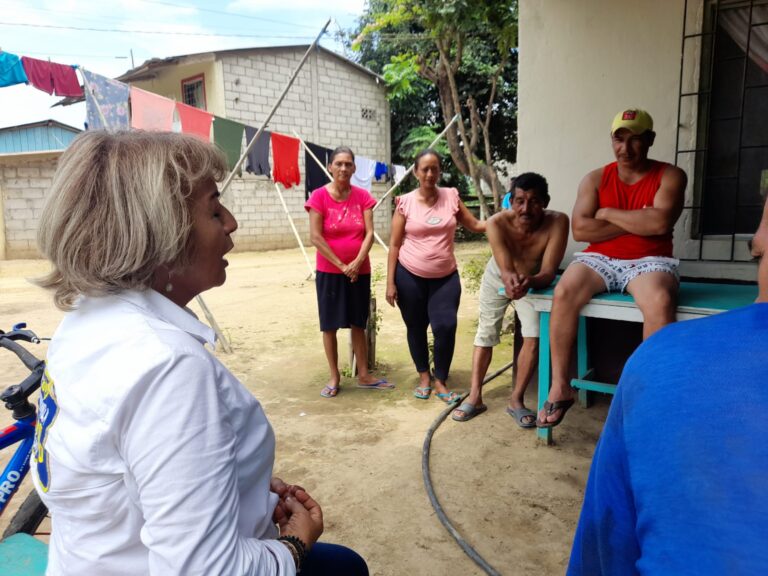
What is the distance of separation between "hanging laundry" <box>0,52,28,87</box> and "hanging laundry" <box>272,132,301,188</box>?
309 centimetres

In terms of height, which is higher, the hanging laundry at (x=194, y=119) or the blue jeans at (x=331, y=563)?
the hanging laundry at (x=194, y=119)

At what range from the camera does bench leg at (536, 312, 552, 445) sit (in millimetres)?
3398

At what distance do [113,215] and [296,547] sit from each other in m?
0.71

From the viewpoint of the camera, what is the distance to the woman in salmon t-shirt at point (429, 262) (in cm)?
407

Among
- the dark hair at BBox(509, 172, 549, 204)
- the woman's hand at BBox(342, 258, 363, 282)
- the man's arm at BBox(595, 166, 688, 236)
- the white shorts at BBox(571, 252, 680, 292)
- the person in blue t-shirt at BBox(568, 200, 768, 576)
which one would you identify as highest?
the dark hair at BBox(509, 172, 549, 204)

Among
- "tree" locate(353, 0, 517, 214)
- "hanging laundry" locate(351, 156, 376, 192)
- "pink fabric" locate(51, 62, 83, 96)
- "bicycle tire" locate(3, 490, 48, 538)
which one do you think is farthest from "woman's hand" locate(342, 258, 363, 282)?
"hanging laundry" locate(351, 156, 376, 192)

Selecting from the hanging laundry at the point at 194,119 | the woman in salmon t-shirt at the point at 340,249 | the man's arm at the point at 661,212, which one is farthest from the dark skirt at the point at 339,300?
the hanging laundry at the point at 194,119

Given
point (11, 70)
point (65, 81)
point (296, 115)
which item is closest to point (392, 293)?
point (65, 81)

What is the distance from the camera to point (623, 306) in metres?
3.01

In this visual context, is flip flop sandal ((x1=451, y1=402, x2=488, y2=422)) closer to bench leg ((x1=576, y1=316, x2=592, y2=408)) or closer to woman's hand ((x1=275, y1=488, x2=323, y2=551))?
bench leg ((x1=576, y1=316, x2=592, y2=408))

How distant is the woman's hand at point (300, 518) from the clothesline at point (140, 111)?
13.1 feet

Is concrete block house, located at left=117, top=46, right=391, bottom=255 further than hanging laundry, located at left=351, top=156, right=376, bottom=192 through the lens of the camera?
Yes

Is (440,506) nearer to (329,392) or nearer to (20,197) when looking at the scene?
(329,392)

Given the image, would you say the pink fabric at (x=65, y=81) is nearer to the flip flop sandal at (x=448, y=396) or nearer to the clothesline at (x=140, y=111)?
the clothesline at (x=140, y=111)
